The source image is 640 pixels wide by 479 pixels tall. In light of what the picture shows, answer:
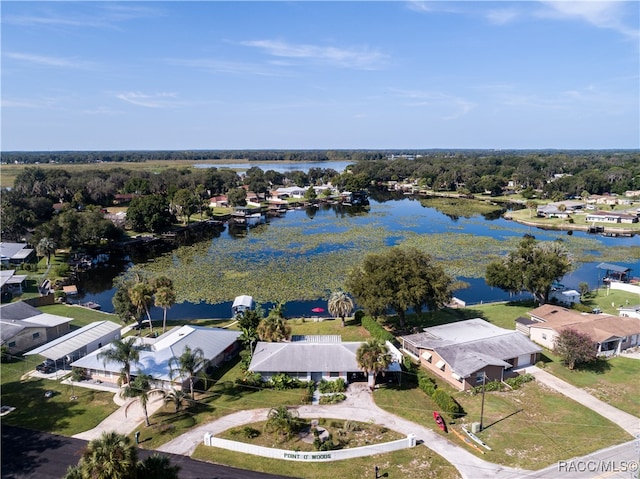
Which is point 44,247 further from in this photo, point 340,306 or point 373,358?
point 373,358

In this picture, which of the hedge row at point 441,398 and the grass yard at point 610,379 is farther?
the grass yard at point 610,379

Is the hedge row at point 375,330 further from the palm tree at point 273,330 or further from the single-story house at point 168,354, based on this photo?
the single-story house at point 168,354

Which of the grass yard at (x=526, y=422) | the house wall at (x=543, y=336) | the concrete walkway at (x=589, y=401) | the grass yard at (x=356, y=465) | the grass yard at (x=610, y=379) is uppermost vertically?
the house wall at (x=543, y=336)

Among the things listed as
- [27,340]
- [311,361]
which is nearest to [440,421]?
[311,361]

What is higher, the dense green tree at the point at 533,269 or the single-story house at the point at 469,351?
the dense green tree at the point at 533,269

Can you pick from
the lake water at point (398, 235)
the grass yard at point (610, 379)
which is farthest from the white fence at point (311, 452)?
the lake water at point (398, 235)

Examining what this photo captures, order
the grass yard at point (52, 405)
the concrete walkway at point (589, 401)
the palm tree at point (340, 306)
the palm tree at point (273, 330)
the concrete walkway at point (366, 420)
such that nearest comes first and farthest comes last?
the concrete walkway at point (366, 420)
the concrete walkway at point (589, 401)
the grass yard at point (52, 405)
the palm tree at point (273, 330)
the palm tree at point (340, 306)

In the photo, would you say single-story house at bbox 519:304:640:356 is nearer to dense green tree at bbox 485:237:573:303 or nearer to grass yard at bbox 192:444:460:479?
dense green tree at bbox 485:237:573:303

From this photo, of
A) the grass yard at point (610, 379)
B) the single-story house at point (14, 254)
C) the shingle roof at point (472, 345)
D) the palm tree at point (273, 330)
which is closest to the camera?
the grass yard at point (610, 379)
